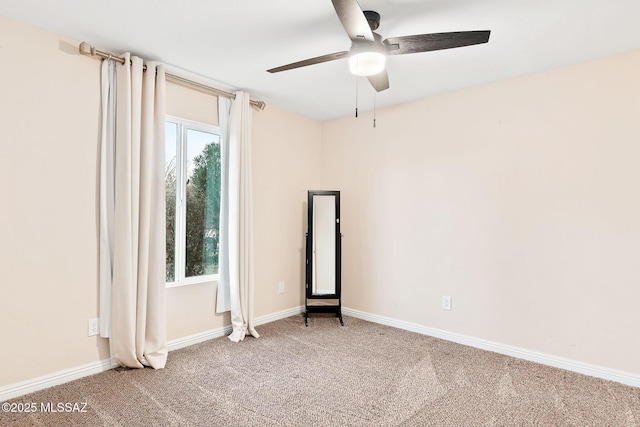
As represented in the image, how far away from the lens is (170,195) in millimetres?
3045

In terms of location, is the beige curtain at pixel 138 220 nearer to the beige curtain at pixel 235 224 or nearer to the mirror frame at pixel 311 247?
the beige curtain at pixel 235 224

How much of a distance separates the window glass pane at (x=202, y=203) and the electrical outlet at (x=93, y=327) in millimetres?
803

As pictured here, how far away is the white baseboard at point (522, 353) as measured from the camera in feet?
8.07

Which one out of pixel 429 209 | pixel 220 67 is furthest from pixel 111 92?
pixel 429 209

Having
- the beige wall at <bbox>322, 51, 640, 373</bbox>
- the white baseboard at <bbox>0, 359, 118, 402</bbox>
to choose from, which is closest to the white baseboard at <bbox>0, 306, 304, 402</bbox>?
the white baseboard at <bbox>0, 359, 118, 402</bbox>

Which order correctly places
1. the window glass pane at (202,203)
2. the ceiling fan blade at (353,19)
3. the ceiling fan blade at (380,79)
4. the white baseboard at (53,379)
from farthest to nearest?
the window glass pane at (202,203)
the ceiling fan blade at (380,79)
the white baseboard at (53,379)
the ceiling fan blade at (353,19)

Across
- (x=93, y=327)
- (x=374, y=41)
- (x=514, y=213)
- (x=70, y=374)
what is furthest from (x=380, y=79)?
(x=70, y=374)

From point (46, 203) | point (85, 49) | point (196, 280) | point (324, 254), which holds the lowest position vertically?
point (196, 280)

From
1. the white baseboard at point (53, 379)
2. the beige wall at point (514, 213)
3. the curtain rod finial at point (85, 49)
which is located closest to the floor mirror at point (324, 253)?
the beige wall at point (514, 213)

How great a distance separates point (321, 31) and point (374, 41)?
482mm

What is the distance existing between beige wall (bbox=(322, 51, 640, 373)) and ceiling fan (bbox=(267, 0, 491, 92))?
56.1 inches

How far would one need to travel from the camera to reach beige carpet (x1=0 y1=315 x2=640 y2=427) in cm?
199

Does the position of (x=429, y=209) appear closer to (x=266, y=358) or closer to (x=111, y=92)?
(x=266, y=358)

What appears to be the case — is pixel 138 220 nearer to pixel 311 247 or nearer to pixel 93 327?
pixel 93 327
